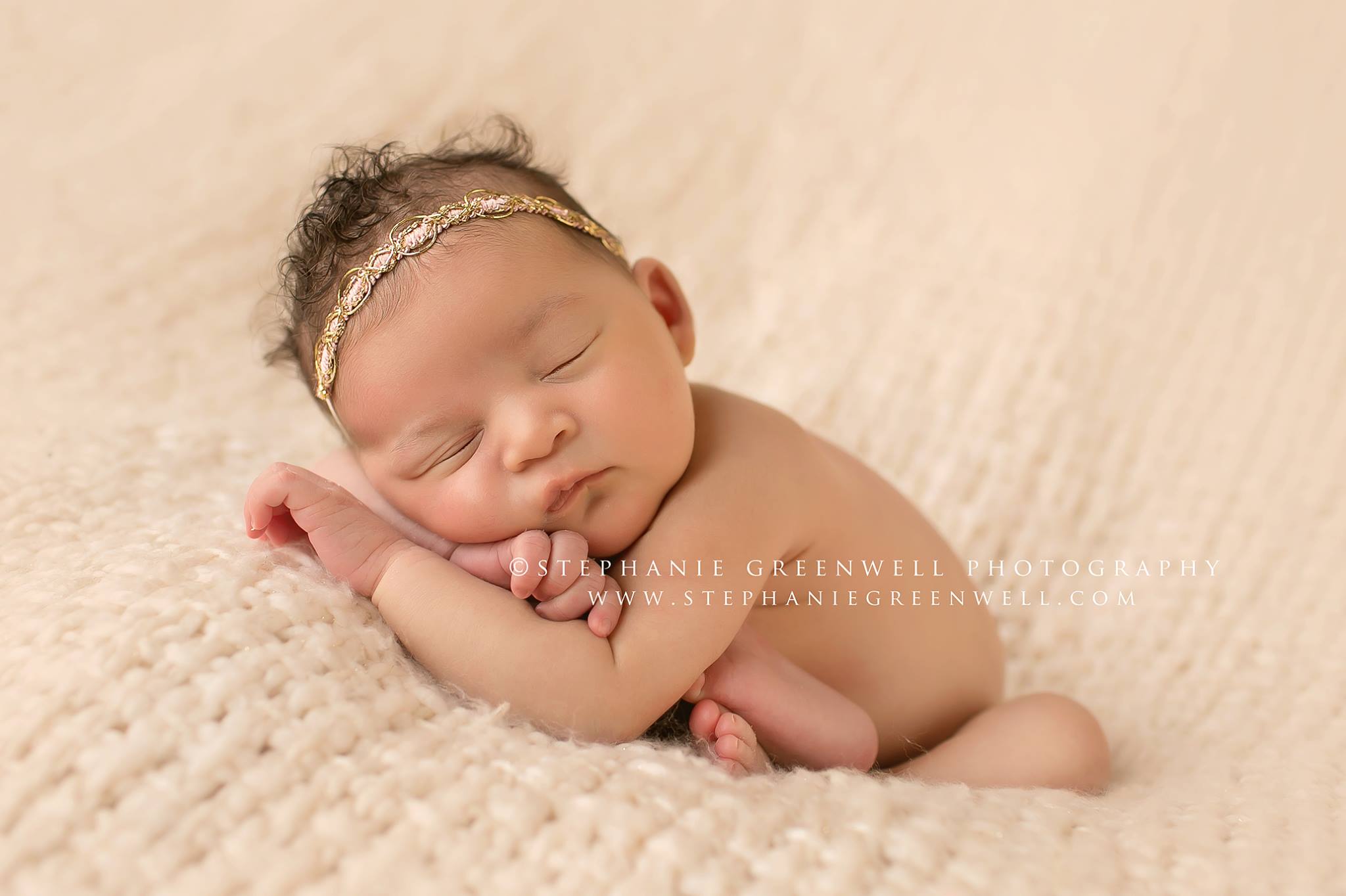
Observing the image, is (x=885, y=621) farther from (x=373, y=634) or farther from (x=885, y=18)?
(x=885, y=18)

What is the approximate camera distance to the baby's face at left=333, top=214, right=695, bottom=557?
961 mm

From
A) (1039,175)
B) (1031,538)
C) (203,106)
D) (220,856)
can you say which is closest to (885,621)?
(1031,538)

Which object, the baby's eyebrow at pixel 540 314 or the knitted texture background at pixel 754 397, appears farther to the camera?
the baby's eyebrow at pixel 540 314

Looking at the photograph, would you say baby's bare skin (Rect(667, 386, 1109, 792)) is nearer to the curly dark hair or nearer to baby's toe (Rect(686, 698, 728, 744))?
baby's toe (Rect(686, 698, 728, 744))

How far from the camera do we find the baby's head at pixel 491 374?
0.96m

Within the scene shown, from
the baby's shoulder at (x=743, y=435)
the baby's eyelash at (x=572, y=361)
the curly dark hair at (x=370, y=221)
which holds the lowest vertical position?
the baby's shoulder at (x=743, y=435)

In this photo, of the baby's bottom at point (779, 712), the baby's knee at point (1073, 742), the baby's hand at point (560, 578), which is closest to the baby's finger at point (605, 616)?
the baby's hand at point (560, 578)

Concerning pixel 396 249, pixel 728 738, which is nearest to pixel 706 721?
pixel 728 738

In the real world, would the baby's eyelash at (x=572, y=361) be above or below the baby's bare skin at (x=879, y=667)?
above

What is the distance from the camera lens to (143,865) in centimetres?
66

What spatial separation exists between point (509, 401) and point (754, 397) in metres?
0.84

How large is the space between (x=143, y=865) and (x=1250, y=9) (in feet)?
6.43

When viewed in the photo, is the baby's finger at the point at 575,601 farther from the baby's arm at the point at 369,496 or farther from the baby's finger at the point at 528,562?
the baby's arm at the point at 369,496

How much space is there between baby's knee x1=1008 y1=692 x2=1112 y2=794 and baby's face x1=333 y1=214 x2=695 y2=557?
0.45 m
